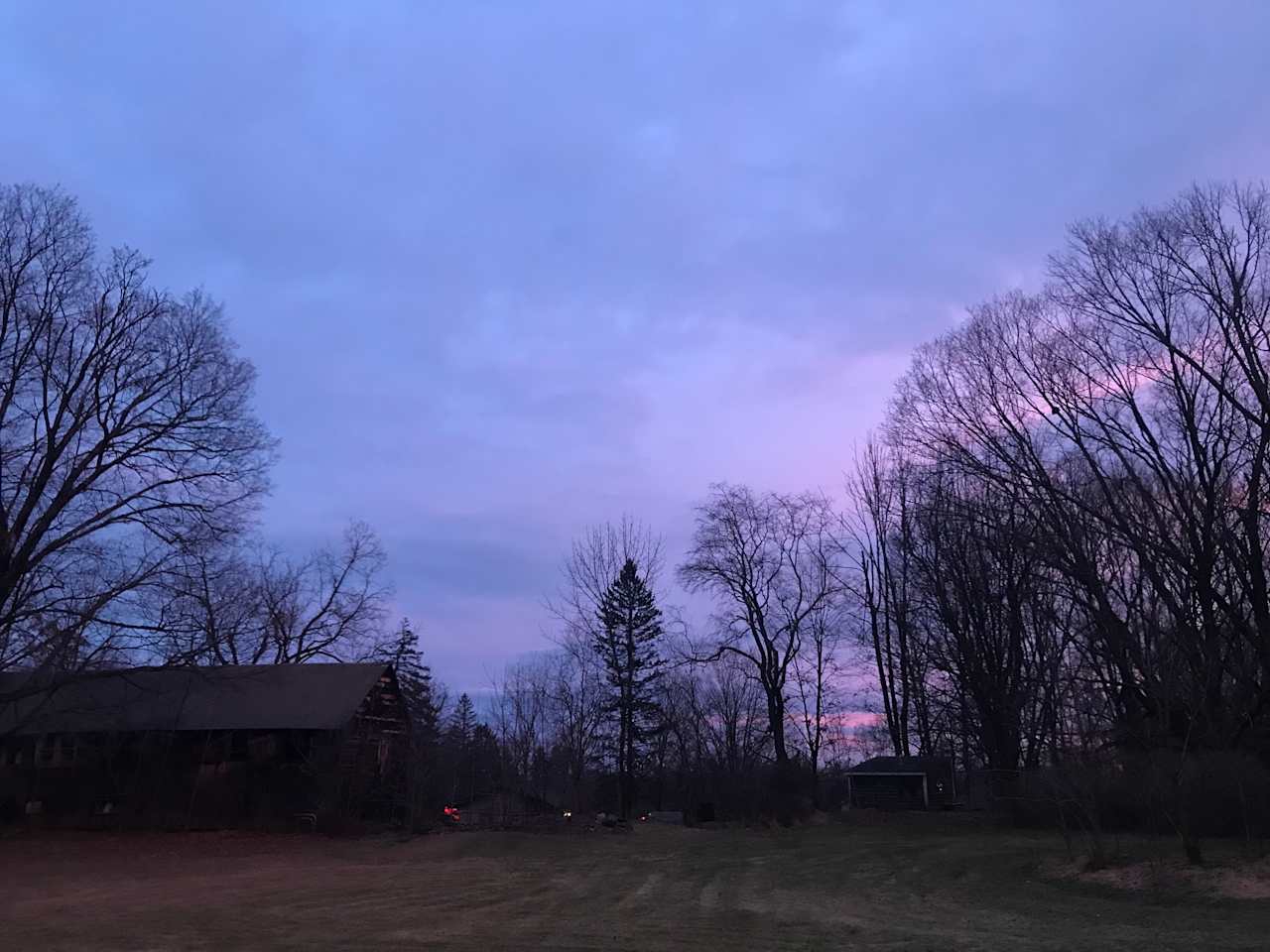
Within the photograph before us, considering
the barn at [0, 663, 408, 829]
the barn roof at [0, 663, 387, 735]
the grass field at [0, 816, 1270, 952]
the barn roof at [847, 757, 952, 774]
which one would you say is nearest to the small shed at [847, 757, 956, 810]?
the barn roof at [847, 757, 952, 774]

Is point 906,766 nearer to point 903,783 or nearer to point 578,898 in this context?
point 903,783

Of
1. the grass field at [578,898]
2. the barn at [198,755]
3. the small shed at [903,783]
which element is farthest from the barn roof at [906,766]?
the barn at [198,755]

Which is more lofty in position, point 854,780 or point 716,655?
point 716,655

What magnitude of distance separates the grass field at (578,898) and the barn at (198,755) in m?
2.95

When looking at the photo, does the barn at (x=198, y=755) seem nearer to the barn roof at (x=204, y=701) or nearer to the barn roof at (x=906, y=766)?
the barn roof at (x=204, y=701)

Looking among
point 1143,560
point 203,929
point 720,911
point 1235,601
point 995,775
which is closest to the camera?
point 203,929

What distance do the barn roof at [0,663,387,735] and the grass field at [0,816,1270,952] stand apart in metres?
4.45

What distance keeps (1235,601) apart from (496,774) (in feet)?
75.9

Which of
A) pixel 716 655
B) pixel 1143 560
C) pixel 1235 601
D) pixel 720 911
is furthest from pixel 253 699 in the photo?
pixel 1235 601

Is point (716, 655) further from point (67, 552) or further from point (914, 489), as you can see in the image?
point (67, 552)

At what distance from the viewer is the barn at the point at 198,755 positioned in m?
29.5

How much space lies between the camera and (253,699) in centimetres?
3244

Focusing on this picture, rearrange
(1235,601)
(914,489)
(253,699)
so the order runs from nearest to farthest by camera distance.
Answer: (1235,601) < (253,699) < (914,489)

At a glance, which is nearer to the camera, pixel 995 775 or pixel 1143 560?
pixel 1143 560
